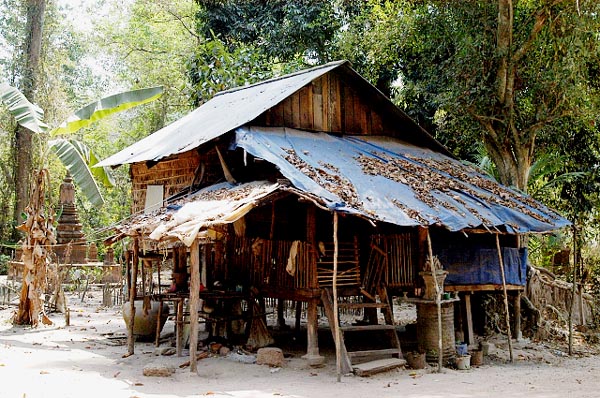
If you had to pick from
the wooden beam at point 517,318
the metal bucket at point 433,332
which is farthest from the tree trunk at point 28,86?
the wooden beam at point 517,318

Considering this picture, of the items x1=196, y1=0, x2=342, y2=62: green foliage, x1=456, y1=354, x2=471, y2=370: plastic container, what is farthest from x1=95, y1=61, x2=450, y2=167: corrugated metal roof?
x1=196, y1=0, x2=342, y2=62: green foliage

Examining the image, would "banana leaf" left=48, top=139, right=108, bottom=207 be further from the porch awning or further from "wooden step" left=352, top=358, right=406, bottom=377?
"wooden step" left=352, top=358, right=406, bottom=377

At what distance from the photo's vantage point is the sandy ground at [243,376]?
892cm

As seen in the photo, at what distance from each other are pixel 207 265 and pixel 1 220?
1948cm

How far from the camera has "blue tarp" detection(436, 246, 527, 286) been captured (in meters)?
A: 12.4

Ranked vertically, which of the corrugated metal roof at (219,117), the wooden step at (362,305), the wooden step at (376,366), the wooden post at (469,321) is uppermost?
the corrugated metal roof at (219,117)

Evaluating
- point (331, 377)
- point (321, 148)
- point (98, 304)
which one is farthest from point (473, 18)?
point (98, 304)

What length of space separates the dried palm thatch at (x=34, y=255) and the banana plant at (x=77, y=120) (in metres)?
0.79

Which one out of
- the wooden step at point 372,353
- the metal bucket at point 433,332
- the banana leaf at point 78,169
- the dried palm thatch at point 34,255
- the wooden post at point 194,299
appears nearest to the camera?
the wooden post at point 194,299

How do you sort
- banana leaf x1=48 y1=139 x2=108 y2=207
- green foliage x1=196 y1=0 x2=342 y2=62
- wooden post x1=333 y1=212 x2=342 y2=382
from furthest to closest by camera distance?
green foliage x1=196 y1=0 x2=342 y2=62, banana leaf x1=48 y1=139 x2=108 y2=207, wooden post x1=333 y1=212 x2=342 y2=382

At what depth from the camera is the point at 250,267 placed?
494 inches

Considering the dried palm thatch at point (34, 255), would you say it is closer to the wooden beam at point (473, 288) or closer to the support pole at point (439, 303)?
the support pole at point (439, 303)

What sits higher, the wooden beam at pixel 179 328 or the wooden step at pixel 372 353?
the wooden beam at pixel 179 328

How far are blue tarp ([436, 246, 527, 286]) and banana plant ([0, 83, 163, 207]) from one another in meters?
7.30
